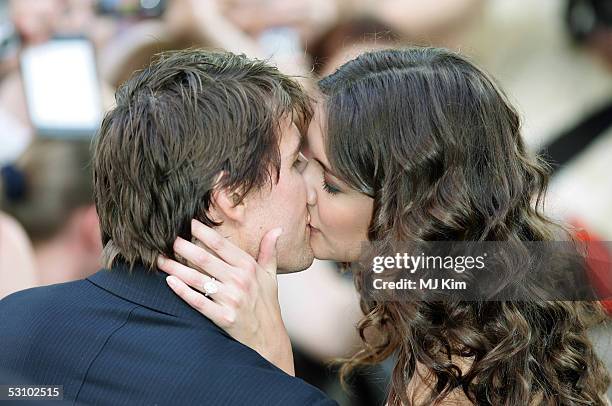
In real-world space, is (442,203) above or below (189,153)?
below

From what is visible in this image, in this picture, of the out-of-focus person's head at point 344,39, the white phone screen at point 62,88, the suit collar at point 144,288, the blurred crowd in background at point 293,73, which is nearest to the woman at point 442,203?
the suit collar at point 144,288

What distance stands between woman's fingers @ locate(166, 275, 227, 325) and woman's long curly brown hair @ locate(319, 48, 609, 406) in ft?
1.80

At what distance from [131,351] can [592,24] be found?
3023mm

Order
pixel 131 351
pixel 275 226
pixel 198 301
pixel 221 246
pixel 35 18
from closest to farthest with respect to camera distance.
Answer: pixel 131 351 < pixel 198 301 < pixel 221 246 < pixel 275 226 < pixel 35 18

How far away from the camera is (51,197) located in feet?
15.6

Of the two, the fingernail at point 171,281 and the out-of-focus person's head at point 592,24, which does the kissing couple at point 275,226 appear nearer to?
the fingernail at point 171,281

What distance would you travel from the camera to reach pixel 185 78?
224 cm

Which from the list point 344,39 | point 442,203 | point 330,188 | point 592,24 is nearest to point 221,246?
point 330,188

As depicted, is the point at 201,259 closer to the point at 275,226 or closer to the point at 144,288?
the point at 144,288

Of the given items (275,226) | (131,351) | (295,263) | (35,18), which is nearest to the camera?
(131,351)

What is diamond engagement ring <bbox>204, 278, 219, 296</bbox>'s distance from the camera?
2.15 meters

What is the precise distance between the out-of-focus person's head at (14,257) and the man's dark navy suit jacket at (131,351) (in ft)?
8.67

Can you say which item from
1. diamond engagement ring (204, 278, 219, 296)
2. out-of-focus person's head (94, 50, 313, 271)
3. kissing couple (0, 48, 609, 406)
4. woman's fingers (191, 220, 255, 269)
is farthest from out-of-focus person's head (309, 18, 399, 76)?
diamond engagement ring (204, 278, 219, 296)

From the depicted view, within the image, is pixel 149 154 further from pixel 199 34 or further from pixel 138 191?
pixel 199 34
